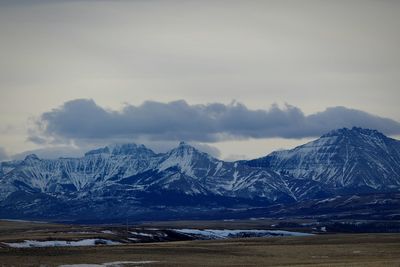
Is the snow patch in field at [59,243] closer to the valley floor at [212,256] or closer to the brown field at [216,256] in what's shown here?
the valley floor at [212,256]

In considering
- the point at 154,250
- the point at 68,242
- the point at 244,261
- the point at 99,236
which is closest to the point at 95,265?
the point at 244,261

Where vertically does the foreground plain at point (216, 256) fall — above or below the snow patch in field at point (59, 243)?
below

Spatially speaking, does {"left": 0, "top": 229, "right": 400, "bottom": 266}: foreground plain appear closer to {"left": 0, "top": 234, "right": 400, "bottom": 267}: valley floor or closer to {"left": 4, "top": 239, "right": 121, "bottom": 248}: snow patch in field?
{"left": 0, "top": 234, "right": 400, "bottom": 267}: valley floor

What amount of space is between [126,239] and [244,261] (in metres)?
63.2

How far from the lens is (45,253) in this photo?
110m

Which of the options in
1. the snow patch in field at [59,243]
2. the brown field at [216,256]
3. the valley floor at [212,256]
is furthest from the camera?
the snow patch in field at [59,243]

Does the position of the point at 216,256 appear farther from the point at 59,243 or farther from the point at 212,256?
the point at 59,243

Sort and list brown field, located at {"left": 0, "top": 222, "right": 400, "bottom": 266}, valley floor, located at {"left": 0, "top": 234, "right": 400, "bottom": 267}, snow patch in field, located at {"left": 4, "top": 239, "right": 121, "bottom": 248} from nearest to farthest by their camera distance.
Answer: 1. valley floor, located at {"left": 0, "top": 234, "right": 400, "bottom": 267}
2. brown field, located at {"left": 0, "top": 222, "right": 400, "bottom": 266}
3. snow patch in field, located at {"left": 4, "top": 239, "right": 121, "bottom": 248}

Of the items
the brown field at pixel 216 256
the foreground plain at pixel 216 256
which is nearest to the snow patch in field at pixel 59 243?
the brown field at pixel 216 256

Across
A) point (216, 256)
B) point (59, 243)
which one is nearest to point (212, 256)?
point (216, 256)

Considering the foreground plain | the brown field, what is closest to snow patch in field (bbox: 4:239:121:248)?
the brown field

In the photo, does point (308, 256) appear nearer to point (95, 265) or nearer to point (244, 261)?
point (244, 261)

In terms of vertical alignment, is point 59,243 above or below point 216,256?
above

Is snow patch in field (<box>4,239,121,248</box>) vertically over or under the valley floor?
over
